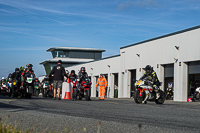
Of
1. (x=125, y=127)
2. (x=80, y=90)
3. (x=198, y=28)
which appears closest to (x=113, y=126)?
(x=125, y=127)

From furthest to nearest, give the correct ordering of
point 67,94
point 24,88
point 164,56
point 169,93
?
1. point 169,93
2. point 164,56
3. point 24,88
4. point 67,94

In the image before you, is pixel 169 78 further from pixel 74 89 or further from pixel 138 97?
pixel 138 97

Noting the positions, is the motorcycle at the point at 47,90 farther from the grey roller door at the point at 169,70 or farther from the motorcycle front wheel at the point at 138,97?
the motorcycle front wheel at the point at 138,97

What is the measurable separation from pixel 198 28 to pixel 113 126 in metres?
22.4

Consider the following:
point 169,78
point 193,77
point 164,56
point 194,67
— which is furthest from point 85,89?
point 169,78

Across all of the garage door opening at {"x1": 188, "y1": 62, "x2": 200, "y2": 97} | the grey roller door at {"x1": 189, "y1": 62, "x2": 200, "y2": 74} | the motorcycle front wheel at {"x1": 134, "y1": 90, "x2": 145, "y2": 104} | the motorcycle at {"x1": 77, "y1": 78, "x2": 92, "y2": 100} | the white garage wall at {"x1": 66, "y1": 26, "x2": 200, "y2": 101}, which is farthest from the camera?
the white garage wall at {"x1": 66, "y1": 26, "x2": 200, "y2": 101}

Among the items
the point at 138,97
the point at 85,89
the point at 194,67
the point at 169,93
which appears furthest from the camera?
the point at 169,93

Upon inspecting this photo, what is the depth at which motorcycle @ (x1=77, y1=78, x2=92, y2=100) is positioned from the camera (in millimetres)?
21438

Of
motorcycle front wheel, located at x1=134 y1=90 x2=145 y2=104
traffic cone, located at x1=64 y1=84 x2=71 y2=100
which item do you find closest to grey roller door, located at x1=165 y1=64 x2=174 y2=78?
traffic cone, located at x1=64 y1=84 x2=71 y2=100

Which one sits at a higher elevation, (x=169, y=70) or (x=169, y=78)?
(x=169, y=70)

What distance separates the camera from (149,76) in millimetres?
18875

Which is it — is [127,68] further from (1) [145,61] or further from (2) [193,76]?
(2) [193,76]

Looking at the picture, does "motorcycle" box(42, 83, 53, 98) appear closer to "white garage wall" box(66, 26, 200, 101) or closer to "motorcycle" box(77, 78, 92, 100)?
"motorcycle" box(77, 78, 92, 100)

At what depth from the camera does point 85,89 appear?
2169 cm
